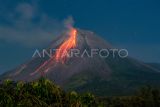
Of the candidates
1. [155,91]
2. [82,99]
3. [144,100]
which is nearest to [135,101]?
[144,100]

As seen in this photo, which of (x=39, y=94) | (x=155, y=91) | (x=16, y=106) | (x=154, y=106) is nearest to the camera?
(x=16, y=106)

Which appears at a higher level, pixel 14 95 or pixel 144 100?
pixel 144 100

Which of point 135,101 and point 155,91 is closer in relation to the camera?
point 135,101

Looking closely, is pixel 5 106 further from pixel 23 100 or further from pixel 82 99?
pixel 82 99

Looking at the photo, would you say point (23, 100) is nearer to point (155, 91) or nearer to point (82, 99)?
point (82, 99)

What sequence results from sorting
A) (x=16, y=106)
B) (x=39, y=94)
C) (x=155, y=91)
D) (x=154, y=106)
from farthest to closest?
1. (x=155, y=91)
2. (x=154, y=106)
3. (x=39, y=94)
4. (x=16, y=106)

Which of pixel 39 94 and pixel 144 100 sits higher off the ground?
pixel 144 100

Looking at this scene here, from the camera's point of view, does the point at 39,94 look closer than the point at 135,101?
Yes

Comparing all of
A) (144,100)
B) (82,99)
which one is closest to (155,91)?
(144,100)

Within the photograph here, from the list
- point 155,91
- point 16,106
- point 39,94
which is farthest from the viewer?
Result: point 155,91
